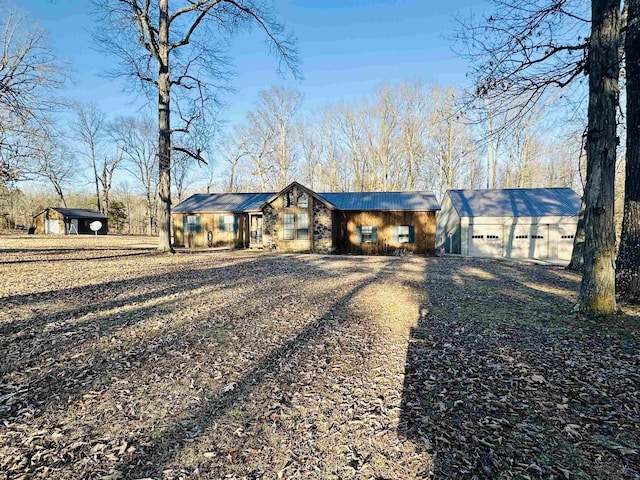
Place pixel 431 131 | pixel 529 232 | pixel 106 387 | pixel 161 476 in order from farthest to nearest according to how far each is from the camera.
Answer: pixel 431 131 → pixel 529 232 → pixel 106 387 → pixel 161 476

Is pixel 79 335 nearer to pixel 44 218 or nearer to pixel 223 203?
pixel 223 203

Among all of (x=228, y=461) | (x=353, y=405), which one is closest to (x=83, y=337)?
(x=228, y=461)

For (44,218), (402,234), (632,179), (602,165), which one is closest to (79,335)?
(602,165)

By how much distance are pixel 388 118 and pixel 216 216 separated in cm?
1835

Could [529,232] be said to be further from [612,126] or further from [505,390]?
[505,390]

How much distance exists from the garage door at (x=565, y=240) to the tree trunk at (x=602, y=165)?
18.2m

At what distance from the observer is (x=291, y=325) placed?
5652mm

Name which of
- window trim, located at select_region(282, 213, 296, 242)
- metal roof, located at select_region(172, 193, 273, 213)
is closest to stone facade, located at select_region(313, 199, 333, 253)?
window trim, located at select_region(282, 213, 296, 242)

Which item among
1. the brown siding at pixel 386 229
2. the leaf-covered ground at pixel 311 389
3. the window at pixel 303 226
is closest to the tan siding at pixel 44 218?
the window at pixel 303 226

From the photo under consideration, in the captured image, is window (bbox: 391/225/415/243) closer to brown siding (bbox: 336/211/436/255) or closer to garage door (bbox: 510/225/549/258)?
brown siding (bbox: 336/211/436/255)

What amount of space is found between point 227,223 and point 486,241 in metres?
17.3

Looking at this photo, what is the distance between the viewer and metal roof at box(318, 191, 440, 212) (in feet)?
66.6

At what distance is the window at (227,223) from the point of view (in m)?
22.9

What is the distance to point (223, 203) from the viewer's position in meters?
24.2
